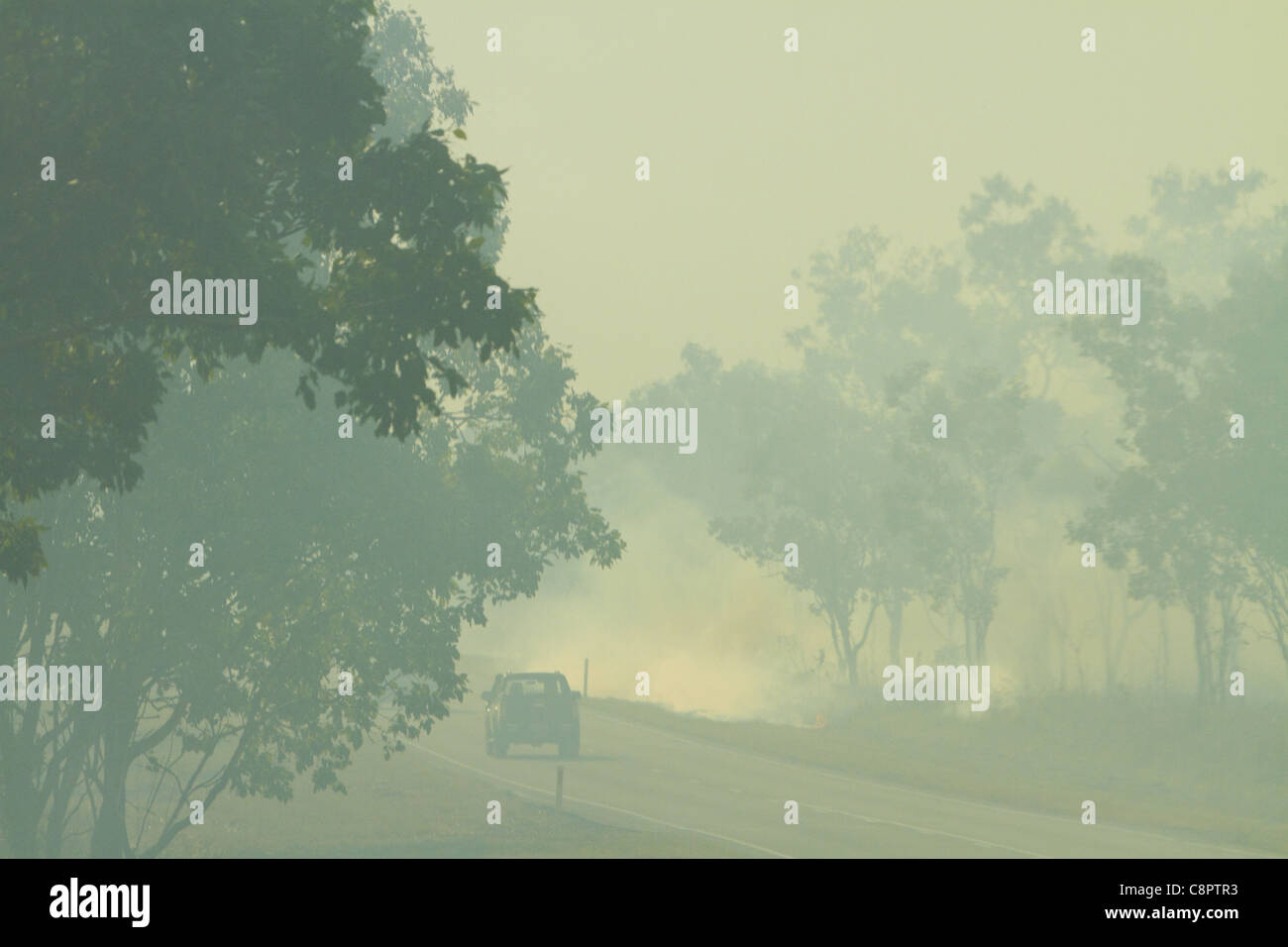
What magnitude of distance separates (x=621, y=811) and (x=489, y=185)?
19733 millimetres

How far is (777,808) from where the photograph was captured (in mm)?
29562

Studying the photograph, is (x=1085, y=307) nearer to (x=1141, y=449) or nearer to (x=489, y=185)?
(x=1141, y=449)

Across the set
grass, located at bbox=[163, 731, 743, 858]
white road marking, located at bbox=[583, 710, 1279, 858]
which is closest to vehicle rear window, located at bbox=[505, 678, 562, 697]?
grass, located at bbox=[163, 731, 743, 858]

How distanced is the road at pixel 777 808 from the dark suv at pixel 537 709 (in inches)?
31.9

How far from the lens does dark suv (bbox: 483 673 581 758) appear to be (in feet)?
123

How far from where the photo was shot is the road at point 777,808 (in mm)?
24312

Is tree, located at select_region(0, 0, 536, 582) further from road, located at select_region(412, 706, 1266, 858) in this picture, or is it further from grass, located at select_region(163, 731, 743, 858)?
road, located at select_region(412, 706, 1266, 858)

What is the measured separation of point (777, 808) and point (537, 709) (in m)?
9.84

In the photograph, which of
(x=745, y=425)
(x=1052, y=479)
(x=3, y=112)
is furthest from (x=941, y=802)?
(x=745, y=425)

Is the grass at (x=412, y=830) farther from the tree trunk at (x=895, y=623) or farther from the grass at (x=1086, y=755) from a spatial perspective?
the tree trunk at (x=895, y=623)

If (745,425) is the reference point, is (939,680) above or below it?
below

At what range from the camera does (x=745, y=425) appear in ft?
217

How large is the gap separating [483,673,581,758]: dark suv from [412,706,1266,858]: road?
0.81 meters

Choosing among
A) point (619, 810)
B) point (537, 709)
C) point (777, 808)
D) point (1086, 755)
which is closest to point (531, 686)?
point (537, 709)
